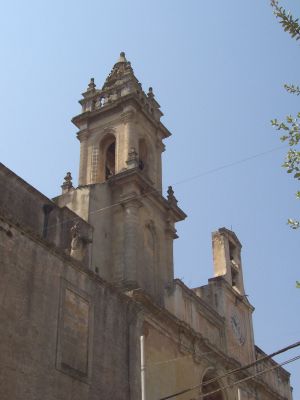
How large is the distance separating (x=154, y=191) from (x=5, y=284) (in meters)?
13.7

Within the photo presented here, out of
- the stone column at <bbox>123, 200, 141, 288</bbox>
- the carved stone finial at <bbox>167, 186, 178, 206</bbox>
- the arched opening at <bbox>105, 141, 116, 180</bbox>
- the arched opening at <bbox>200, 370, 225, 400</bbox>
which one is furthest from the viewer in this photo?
the arched opening at <bbox>105, 141, 116, 180</bbox>

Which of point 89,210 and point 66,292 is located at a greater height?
point 89,210

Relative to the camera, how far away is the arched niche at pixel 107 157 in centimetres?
3069

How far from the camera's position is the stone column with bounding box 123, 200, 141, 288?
85.1ft

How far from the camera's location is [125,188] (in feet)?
92.8

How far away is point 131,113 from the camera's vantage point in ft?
100

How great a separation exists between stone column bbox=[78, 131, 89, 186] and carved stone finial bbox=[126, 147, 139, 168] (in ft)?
8.07

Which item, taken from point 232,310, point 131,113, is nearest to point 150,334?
point 232,310

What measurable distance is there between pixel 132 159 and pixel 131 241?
379cm

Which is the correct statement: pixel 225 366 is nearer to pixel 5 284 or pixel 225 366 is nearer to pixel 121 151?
pixel 121 151

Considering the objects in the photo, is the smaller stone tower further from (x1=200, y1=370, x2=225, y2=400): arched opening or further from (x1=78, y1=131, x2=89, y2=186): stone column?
(x1=78, y1=131, x2=89, y2=186): stone column

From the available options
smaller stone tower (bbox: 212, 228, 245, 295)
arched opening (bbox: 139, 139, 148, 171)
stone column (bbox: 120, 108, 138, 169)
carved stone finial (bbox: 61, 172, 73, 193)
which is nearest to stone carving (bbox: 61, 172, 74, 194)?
carved stone finial (bbox: 61, 172, 73, 193)

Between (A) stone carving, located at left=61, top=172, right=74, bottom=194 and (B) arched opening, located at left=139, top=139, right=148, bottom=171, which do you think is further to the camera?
(B) arched opening, located at left=139, top=139, right=148, bottom=171

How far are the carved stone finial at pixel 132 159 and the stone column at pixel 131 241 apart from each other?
5.47 ft
